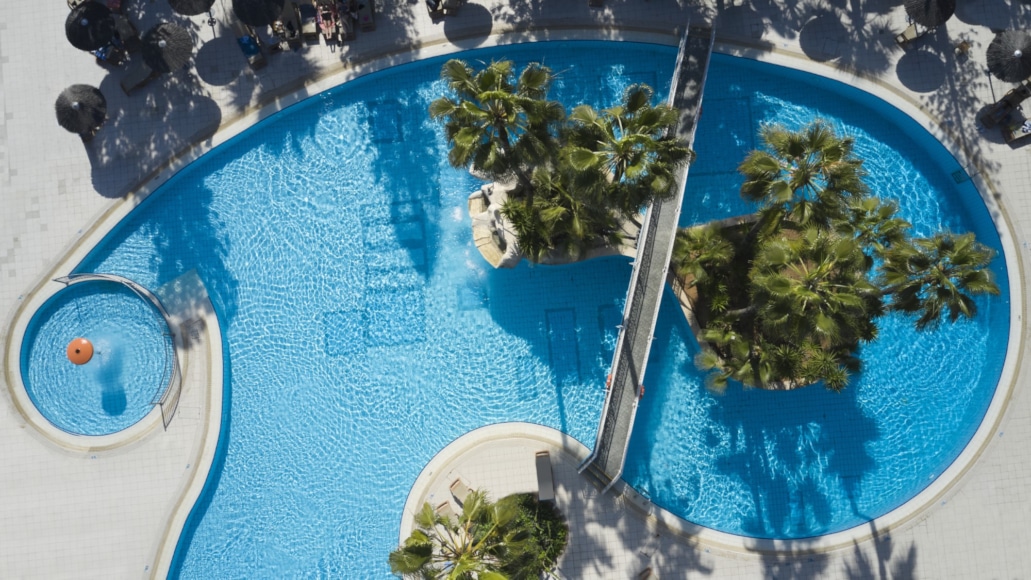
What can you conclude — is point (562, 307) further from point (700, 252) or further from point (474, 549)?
point (474, 549)

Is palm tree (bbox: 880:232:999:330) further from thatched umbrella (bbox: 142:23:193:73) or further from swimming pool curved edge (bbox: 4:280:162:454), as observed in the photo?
swimming pool curved edge (bbox: 4:280:162:454)

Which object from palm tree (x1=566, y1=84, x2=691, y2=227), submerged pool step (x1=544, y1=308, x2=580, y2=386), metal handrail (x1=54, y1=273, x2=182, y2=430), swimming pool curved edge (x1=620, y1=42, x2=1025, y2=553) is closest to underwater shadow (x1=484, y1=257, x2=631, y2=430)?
submerged pool step (x1=544, y1=308, x2=580, y2=386)

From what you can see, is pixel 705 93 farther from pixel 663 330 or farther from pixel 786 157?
pixel 663 330

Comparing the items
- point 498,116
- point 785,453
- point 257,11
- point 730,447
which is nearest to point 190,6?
point 257,11

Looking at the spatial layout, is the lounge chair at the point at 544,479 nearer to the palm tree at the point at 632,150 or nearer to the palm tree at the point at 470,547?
the palm tree at the point at 470,547

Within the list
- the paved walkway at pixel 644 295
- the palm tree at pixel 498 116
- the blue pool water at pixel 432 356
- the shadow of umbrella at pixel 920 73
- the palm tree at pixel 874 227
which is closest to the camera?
the palm tree at pixel 498 116

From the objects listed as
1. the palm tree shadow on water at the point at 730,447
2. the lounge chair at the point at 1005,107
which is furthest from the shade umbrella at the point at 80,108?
the lounge chair at the point at 1005,107
